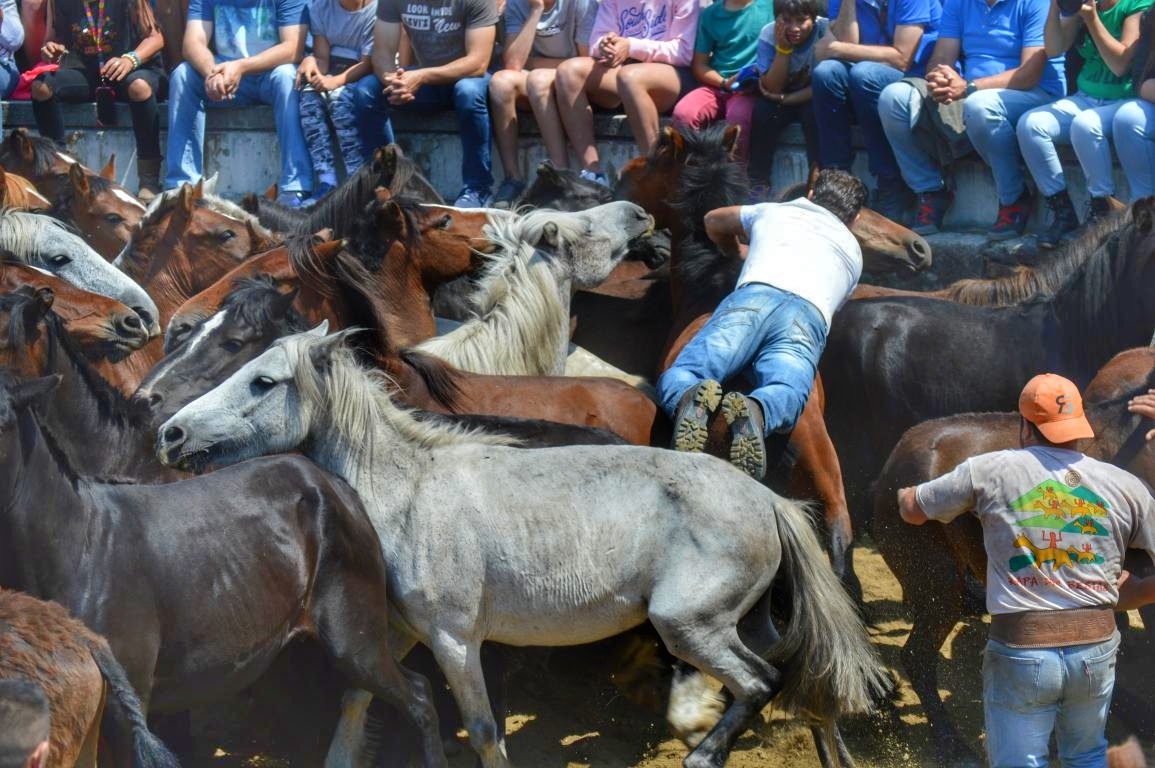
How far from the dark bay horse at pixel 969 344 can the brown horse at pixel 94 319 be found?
138 inches

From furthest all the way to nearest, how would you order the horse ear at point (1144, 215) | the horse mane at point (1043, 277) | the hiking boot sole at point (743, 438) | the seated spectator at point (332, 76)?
the seated spectator at point (332, 76) < the horse mane at point (1043, 277) < the horse ear at point (1144, 215) < the hiking boot sole at point (743, 438)

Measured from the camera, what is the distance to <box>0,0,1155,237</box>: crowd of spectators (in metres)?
8.65

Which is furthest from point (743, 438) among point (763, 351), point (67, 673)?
point (67, 673)

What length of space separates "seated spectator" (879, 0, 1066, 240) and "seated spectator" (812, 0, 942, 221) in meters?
0.13

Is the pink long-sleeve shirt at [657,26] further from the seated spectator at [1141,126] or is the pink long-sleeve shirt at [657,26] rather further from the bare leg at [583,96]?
the seated spectator at [1141,126]

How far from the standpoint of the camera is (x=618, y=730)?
621cm

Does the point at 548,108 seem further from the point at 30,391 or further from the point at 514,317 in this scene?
the point at 30,391

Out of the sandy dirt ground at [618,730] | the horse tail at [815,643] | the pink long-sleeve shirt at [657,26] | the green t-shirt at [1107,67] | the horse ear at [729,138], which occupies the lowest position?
the sandy dirt ground at [618,730]

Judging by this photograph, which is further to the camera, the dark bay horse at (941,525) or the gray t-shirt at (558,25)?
the gray t-shirt at (558,25)

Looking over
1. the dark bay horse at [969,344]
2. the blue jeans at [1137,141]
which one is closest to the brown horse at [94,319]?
the dark bay horse at [969,344]

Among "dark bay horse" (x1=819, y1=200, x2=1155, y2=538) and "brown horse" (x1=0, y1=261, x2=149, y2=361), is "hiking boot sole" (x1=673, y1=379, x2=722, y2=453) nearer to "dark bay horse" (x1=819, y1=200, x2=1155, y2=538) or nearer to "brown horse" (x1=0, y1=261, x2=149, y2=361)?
"dark bay horse" (x1=819, y1=200, x2=1155, y2=538)

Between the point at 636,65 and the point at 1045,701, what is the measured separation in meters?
6.17

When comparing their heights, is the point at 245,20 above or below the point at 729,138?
below

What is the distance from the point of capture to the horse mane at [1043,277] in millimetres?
7340
